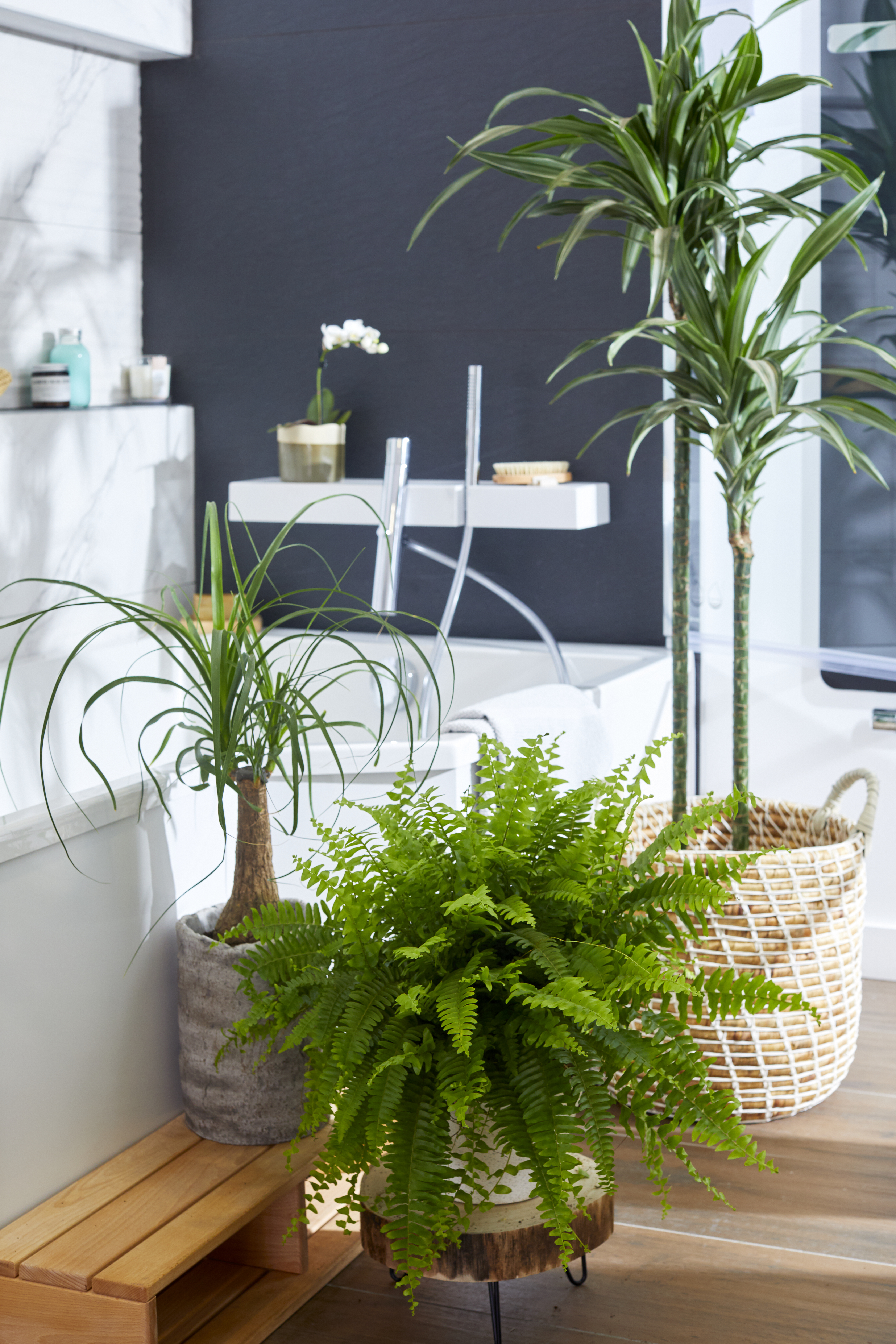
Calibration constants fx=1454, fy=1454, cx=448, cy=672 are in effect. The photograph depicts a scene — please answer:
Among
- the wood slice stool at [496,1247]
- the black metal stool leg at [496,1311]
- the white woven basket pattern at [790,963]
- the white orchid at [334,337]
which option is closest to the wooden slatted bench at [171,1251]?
the wood slice stool at [496,1247]

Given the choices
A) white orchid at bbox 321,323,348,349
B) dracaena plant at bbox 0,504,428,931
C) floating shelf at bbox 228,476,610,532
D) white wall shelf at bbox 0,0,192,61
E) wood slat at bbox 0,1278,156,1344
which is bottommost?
wood slat at bbox 0,1278,156,1344

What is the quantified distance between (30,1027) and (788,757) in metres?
2.00

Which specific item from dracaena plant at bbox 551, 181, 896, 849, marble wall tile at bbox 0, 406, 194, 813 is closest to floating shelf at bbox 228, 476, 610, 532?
marble wall tile at bbox 0, 406, 194, 813

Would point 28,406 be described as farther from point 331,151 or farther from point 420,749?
point 420,749

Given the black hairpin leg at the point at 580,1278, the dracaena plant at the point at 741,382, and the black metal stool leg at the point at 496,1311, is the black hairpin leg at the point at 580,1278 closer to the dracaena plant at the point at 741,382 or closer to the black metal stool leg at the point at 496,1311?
the black metal stool leg at the point at 496,1311

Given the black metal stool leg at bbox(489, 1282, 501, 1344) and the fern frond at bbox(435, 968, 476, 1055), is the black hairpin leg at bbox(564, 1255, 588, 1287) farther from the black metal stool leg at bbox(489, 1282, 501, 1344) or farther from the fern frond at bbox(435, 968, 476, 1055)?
the fern frond at bbox(435, 968, 476, 1055)

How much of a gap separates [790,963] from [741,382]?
925 mm

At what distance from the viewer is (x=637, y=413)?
2.42m

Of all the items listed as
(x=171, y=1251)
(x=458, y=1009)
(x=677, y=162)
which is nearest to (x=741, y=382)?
(x=677, y=162)

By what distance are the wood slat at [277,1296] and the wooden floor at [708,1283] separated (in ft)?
0.05

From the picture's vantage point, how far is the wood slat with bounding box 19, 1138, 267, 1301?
5.20 ft

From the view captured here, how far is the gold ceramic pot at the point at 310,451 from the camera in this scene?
3490mm

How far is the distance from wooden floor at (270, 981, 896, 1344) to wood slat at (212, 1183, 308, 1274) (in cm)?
6

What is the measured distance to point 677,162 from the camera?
228 cm
